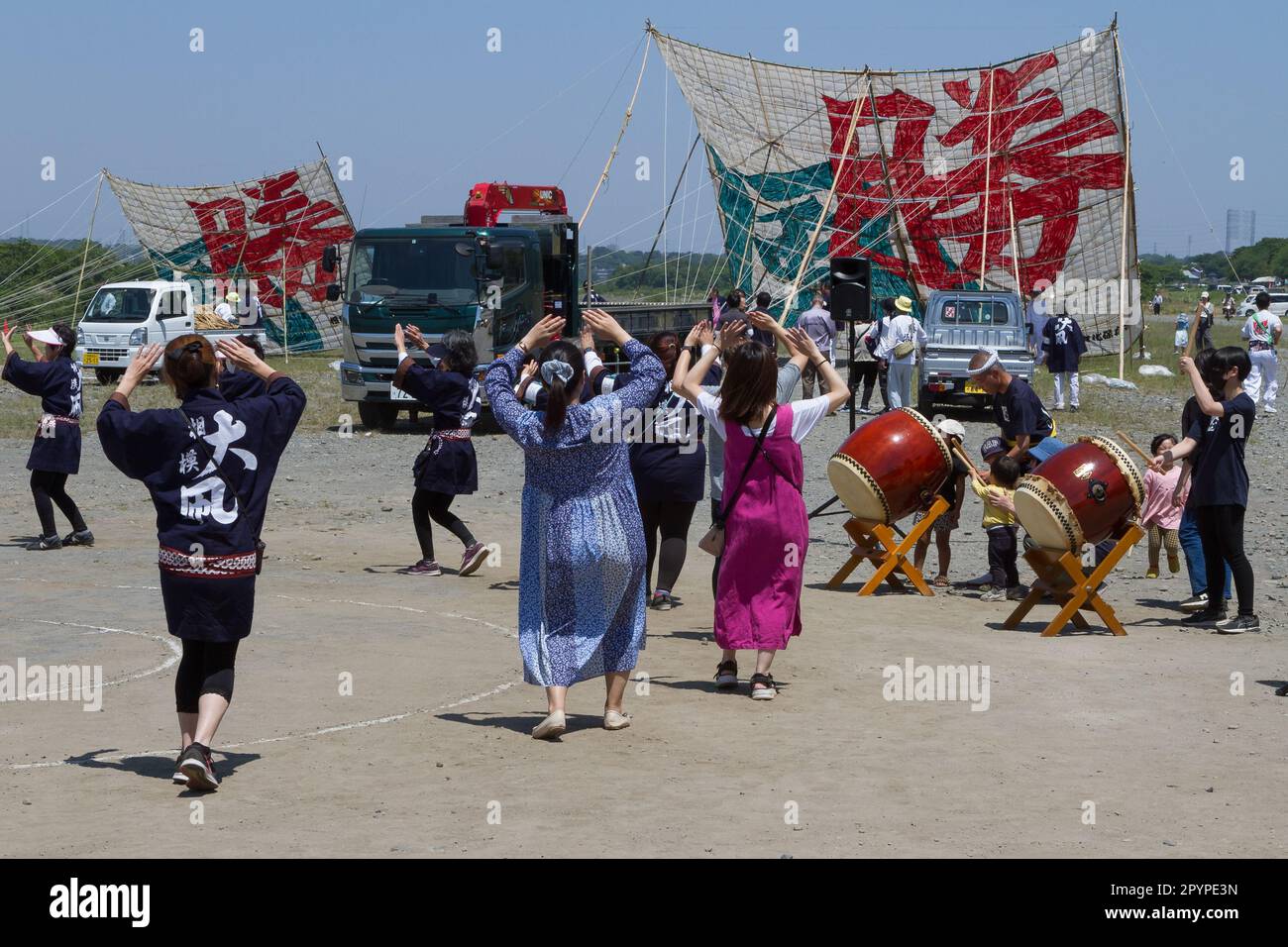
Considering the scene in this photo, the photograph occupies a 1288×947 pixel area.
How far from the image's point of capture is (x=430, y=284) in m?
20.8

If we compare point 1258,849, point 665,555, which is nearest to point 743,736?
point 1258,849

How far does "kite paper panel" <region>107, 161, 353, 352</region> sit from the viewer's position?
3703 centimetres

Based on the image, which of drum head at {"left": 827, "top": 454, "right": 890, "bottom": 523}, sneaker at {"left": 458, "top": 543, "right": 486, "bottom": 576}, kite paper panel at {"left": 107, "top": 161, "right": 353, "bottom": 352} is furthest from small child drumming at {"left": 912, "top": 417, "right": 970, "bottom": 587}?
kite paper panel at {"left": 107, "top": 161, "right": 353, "bottom": 352}

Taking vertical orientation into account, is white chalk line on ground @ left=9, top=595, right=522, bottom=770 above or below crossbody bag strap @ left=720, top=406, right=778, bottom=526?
below

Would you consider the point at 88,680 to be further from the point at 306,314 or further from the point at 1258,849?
the point at 306,314

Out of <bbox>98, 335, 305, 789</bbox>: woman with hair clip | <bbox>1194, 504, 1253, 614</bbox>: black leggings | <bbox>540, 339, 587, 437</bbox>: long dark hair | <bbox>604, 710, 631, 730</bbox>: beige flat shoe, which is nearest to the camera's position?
<bbox>98, 335, 305, 789</bbox>: woman with hair clip

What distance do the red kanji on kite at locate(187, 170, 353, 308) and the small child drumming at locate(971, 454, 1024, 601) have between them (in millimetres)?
28322

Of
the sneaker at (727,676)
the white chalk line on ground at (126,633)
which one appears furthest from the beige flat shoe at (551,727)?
the white chalk line on ground at (126,633)

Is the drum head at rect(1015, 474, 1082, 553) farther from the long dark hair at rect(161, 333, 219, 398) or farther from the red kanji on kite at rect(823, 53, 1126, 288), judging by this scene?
the red kanji on kite at rect(823, 53, 1126, 288)

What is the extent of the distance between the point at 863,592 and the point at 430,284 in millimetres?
11447

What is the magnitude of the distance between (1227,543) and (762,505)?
354 cm

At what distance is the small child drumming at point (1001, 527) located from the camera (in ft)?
34.5

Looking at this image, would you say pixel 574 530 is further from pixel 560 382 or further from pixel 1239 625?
pixel 1239 625

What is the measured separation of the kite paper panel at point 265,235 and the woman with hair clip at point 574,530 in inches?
1220
